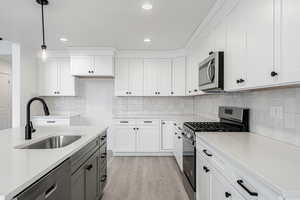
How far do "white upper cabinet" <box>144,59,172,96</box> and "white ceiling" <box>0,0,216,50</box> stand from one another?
67cm

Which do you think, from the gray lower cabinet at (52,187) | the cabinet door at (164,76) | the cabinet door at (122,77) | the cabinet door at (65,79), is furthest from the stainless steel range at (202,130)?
the cabinet door at (65,79)

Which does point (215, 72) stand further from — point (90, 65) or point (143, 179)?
point (90, 65)

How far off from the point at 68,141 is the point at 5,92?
15.8 ft

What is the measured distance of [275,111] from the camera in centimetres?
187

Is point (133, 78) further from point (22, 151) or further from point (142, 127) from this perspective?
point (22, 151)

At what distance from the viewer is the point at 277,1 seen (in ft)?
4.42

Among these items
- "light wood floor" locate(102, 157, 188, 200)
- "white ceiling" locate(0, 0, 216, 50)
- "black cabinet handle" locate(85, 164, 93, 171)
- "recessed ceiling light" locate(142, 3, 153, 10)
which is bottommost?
"light wood floor" locate(102, 157, 188, 200)

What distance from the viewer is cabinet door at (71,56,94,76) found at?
15.1 feet

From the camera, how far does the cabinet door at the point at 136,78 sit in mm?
4848

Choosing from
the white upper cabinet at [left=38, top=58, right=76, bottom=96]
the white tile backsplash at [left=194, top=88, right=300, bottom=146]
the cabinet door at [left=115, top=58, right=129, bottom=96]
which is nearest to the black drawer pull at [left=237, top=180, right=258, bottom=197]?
the white tile backsplash at [left=194, top=88, right=300, bottom=146]

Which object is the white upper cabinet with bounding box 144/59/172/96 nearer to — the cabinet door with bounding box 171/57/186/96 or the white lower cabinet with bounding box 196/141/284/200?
the cabinet door with bounding box 171/57/186/96

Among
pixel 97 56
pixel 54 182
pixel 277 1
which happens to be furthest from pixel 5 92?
pixel 277 1

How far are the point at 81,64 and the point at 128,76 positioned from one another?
110 centimetres

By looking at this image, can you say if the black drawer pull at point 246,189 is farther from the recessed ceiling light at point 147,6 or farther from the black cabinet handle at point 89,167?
the recessed ceiling light at point 147,6
